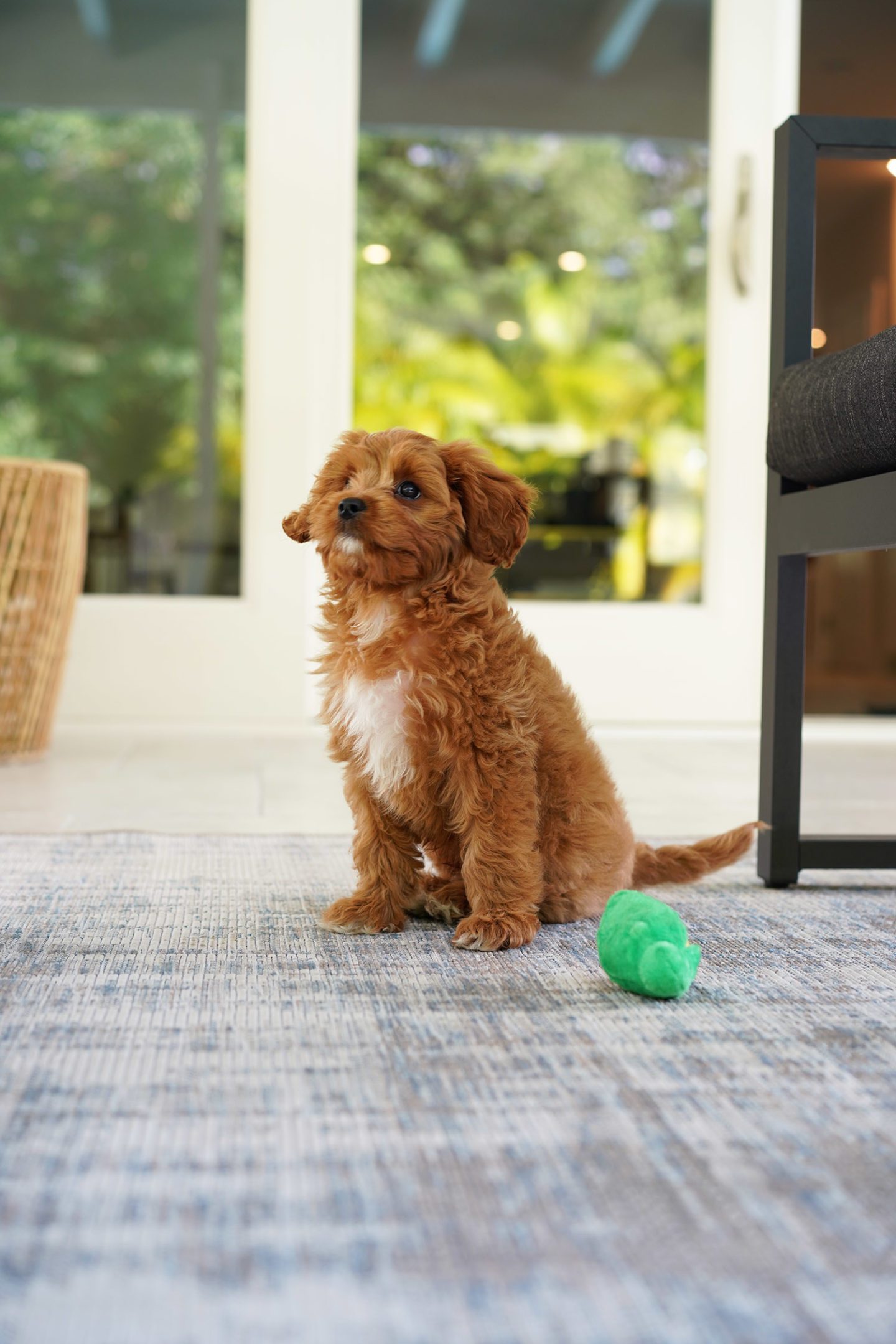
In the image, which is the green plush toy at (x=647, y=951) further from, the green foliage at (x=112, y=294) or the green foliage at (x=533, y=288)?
the green foliage at (x=533, y=288)

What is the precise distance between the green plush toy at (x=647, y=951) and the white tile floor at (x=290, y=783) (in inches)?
34.1

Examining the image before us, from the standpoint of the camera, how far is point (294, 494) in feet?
11.7

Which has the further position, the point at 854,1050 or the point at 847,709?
the point at 847,709

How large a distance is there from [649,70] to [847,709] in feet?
6.63

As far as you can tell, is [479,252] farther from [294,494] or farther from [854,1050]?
[854,1050]

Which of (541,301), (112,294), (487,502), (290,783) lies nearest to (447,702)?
(487,502)

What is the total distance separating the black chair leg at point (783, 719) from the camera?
1686 mm

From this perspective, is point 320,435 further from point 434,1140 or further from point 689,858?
point 434,1140

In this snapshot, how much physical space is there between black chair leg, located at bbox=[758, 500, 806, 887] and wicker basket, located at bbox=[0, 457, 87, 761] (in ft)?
5.85

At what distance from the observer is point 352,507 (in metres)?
1.28

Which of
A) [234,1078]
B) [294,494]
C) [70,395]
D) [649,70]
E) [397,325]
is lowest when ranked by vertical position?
[234,1078]

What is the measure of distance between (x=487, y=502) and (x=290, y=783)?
1.35 m

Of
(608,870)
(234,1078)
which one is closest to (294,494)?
(608,870)

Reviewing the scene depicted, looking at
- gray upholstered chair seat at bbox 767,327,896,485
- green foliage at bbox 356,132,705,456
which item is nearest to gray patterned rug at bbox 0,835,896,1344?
gray upholstered chair seat at bbox 767,327,896,485
